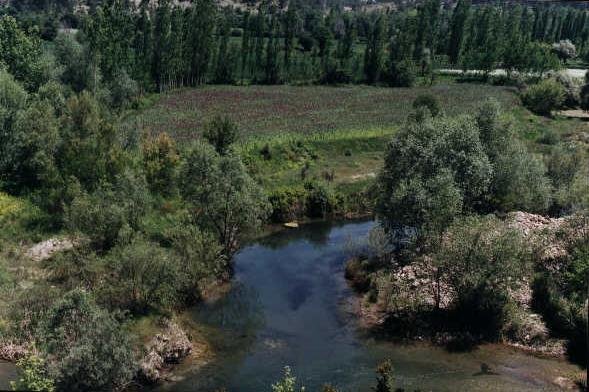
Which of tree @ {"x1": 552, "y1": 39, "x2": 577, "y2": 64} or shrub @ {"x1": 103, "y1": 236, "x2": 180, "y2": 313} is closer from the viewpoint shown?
shrub @ {"x1": 103, "y1": 236, "x2": 180, "y2": 313}

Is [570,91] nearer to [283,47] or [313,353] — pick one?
[283,47]

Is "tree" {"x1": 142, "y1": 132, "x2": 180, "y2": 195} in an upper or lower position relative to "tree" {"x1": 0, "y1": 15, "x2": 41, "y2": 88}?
lower

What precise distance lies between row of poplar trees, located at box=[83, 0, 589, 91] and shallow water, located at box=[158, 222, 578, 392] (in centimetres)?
6371

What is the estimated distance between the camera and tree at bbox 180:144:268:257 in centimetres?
5184

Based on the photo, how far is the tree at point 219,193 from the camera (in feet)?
170

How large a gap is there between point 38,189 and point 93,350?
35.7 metres

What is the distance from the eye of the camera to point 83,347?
3259 cm

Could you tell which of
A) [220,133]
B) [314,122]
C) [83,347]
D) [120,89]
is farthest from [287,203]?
[120,89]

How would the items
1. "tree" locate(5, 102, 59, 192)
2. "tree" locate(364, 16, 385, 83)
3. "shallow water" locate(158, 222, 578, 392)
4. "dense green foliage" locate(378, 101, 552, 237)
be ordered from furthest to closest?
1. "tree" locate(364, 16, 385, 83)
2. "tree" locate(5, 102, 59, 192)
3. "dense green foliage" locate(378, 101, 552, 237)
4. "shallow water" locate(158, 222, 578, 392)

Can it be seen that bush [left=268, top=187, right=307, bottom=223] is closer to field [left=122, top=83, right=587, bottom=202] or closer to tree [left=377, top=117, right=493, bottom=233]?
field [left=122, top=83, right=587, bottom=202]

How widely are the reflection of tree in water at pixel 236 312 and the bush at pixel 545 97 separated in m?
93.5

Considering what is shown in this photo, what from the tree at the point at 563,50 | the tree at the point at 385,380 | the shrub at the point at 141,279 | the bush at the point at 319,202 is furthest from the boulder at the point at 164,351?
the tree at the point at 563,50

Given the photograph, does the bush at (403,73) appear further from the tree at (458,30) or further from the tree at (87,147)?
the tree at (87,147)

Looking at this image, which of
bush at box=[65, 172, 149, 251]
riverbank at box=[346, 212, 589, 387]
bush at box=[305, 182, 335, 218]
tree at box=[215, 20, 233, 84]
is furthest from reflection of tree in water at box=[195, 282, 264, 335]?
tree at box=[215, 20, 233, 84]
